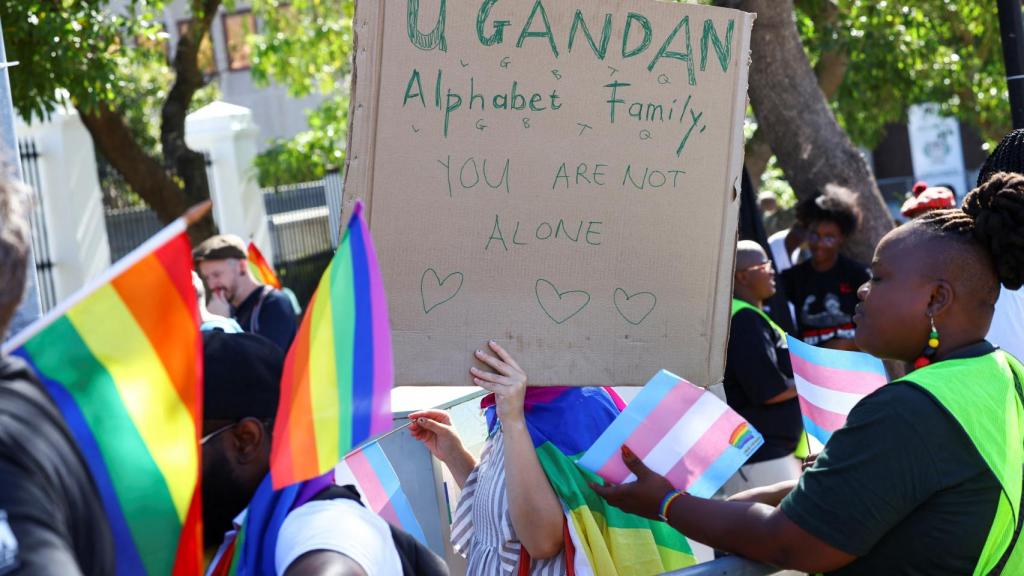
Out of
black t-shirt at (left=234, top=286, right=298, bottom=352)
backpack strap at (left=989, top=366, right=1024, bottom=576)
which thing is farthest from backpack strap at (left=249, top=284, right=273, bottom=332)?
backpack strap at (left=989, top=366, right=1024, bottom=576)

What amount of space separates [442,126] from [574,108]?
33 centimetres

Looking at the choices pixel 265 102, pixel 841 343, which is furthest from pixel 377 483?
pixel 265 102

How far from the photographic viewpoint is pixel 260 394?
2.15 metres

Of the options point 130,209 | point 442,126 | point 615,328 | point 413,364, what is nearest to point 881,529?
point 615,328

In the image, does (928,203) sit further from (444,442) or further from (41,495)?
(41,495)

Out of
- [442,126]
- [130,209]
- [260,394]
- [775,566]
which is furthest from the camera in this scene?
[130,209]

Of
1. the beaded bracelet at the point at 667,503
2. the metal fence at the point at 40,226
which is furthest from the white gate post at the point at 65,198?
the beaded bracelet at the point at 667,503

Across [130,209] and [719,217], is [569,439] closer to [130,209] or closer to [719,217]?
[719,217]

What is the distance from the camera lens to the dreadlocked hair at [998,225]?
7.80 ft

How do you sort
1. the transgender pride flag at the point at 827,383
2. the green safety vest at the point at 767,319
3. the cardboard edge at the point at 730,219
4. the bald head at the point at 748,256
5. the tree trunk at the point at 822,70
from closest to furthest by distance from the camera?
the cardboard edge at the point at 730,219
the transgender pride flag at the point at 827,383
the green safety vest at the point at 767,319
the bald head at the point at 748,256
the tree trunk at the point at 822,70

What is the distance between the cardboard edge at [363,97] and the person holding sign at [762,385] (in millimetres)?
2822

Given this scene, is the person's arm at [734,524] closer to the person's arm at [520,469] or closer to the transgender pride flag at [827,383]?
the person's arm at [520,469]

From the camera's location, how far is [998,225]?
240 cm

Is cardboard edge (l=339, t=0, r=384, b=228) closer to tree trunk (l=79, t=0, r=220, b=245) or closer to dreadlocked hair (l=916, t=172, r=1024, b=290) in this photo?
dreadlocked hair (l=916, t=172, r=1024, b=290)
